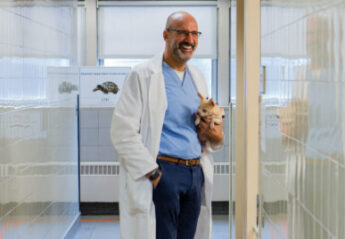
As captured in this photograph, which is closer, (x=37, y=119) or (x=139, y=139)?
(x=139, y=139)

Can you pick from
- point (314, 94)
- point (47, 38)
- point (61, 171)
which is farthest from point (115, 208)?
point (314, 94)

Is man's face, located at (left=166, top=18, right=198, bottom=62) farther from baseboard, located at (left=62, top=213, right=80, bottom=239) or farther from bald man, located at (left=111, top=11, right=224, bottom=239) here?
A: baseboard, located at (left=62, top=213, right=80, bottom=239)

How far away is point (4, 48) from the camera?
2.45 m

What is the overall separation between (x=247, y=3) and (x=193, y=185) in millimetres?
1164

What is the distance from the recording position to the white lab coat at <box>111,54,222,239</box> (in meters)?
2.90

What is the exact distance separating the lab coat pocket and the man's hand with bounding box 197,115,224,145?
39cm

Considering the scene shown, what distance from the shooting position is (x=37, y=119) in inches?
126

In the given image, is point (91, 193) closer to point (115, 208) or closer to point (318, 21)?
point (115, 208)

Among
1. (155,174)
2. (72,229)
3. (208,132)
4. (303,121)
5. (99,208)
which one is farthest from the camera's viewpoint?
(99,208)

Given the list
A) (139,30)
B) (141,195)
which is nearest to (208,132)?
(141,195)

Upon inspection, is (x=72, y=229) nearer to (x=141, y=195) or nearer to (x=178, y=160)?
(x=141, y=195)

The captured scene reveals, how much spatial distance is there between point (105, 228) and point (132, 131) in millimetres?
2360

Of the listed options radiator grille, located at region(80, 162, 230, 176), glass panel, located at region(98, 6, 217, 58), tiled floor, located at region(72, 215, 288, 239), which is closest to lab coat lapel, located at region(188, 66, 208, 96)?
tiled floor, located at region(72, 215, 288, 239)

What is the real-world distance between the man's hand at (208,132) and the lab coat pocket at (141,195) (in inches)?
15.2
